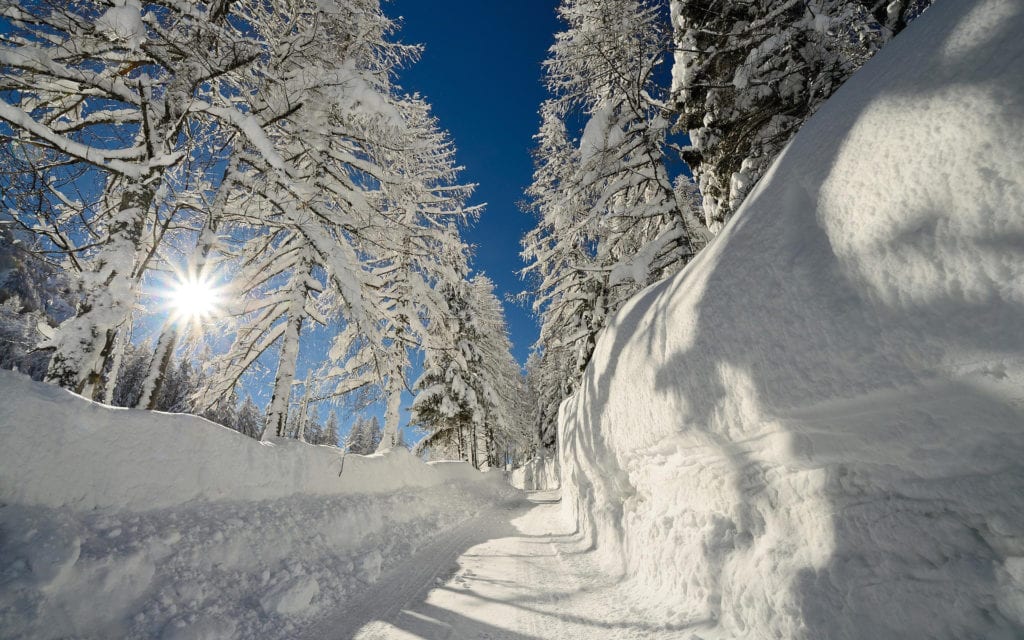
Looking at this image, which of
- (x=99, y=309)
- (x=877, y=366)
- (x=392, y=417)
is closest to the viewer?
Answer: (x=877, y=366)

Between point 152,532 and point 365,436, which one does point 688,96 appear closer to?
point 152,532

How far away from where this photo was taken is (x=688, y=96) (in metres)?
6.95

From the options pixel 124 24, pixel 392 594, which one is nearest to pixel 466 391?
pixel 392 594

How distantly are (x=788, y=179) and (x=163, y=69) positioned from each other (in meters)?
6.38

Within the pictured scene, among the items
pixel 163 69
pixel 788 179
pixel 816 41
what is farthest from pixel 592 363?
pixel 163 69

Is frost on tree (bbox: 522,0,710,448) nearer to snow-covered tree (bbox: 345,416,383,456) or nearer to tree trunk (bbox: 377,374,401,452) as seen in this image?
tree trunk (bbox: 377,374,401,452)

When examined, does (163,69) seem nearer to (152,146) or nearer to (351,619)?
(152,146)

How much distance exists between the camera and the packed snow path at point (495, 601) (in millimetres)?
2949

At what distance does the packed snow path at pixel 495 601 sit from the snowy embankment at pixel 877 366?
79 cm

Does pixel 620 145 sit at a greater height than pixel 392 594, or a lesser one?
greater

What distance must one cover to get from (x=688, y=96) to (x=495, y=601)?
8.44 m

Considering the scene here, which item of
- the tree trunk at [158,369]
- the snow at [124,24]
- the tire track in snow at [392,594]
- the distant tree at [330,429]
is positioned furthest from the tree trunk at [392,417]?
the distant tree at [330,429]

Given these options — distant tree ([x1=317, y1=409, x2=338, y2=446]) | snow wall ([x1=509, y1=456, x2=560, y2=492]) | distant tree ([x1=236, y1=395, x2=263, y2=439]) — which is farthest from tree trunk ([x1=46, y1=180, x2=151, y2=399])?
distant tree ([x1=317, y1=409, x2=338, y2=446])

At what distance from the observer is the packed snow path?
295cm
